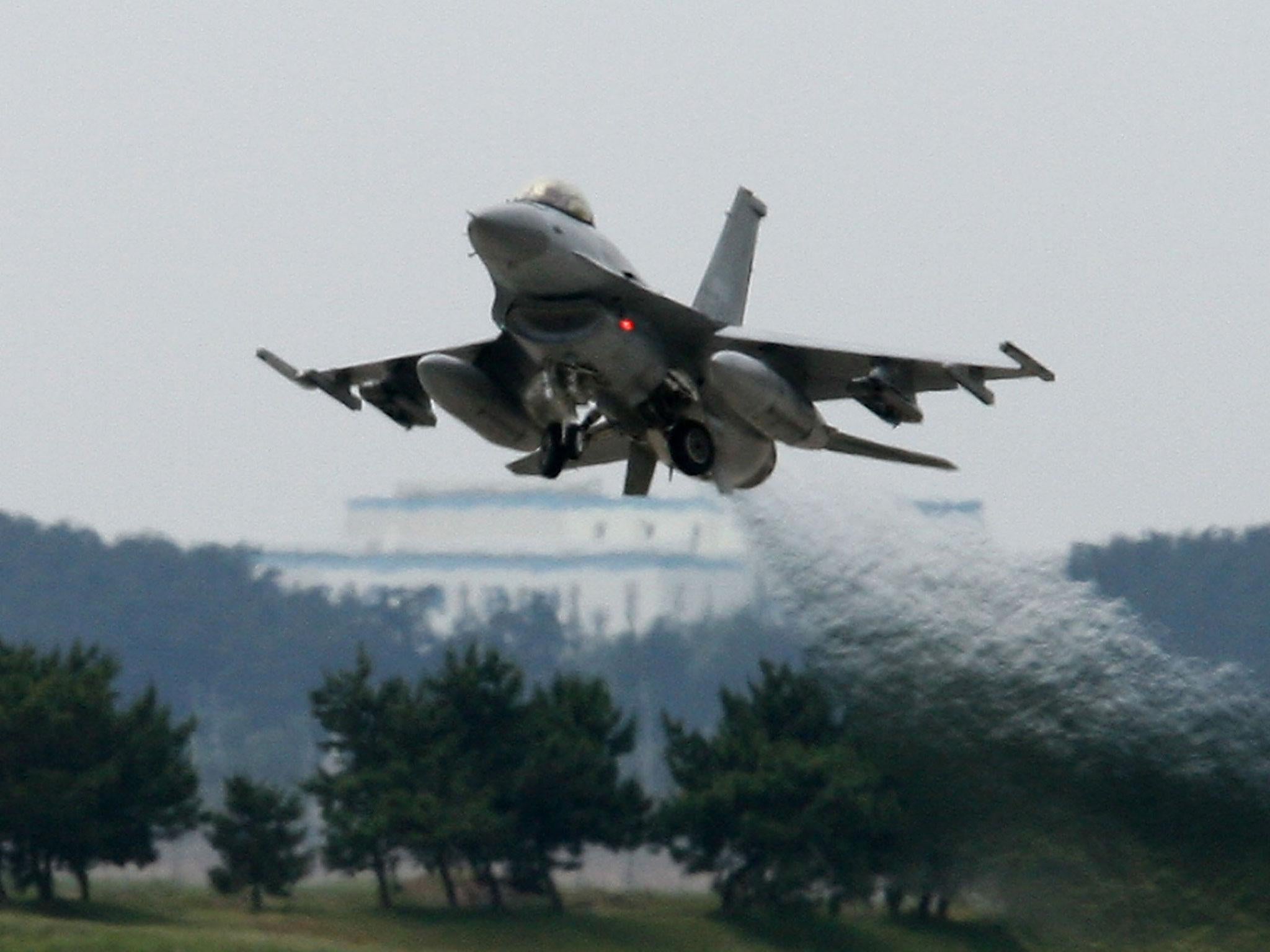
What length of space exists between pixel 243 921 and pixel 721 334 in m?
15.2

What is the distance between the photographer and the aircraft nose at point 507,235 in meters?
26.9

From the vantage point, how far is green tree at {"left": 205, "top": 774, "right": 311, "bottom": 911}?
135 ft

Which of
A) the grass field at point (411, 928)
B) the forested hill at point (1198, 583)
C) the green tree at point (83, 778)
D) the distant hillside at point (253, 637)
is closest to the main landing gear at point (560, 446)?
the forested hill at point (1198, 583)

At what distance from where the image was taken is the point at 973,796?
2850cm

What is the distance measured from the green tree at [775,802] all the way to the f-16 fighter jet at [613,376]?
8.08 metres

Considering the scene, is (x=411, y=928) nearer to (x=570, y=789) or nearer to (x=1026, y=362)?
(x=570, y=789)

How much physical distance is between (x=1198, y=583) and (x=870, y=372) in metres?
11.0

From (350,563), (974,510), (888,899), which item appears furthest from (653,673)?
(974,510)

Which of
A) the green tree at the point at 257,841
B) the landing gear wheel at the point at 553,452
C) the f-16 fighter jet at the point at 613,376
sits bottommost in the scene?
the green tree at the point at 257,841

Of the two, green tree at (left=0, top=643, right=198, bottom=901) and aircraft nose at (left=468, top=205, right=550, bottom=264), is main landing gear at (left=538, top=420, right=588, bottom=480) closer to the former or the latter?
aircraft nose at (left=468, top=205, right=550, bottom=264)

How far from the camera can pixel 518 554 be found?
51.6 meters

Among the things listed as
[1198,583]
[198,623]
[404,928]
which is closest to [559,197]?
[1198,583]

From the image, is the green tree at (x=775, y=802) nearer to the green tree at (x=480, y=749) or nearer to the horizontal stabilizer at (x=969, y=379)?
the green tree at (x=480, y=749)

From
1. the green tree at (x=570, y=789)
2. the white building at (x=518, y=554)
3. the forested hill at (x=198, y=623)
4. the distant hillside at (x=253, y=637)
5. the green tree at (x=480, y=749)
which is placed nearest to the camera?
the green tree at (x=480, y=749)
